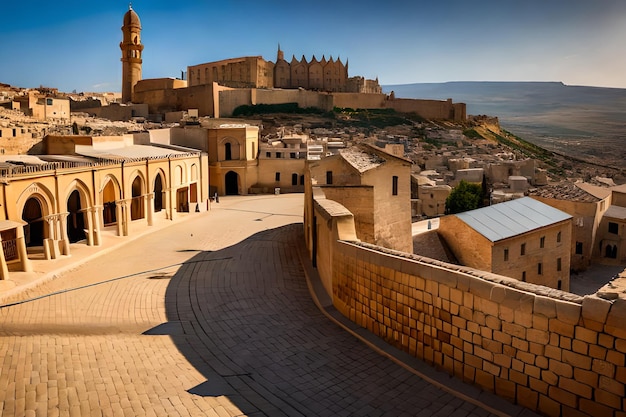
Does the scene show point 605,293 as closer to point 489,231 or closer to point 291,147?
point 489,231

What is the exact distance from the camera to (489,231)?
17953 mm

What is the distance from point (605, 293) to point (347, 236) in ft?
15.4

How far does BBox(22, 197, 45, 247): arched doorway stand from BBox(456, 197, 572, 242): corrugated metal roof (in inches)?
592

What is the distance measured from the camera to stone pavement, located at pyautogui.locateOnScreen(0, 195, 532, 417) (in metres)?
5.81

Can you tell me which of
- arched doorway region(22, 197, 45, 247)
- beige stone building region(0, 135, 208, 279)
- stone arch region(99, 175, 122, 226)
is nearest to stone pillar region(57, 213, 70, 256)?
beige stone building region(0, 135, 208, 279)

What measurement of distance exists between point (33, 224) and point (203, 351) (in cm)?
1294

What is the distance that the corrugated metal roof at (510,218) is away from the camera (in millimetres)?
18047

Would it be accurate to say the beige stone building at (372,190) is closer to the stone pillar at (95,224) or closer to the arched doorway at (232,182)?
the stone pillar at (95,224)

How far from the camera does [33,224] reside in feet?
58.5

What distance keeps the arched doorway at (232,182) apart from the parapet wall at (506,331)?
26.7 metres

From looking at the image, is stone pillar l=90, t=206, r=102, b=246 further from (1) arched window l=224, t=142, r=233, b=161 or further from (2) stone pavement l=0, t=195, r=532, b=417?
(1) arched window l=224, t=142, r=233, b=161

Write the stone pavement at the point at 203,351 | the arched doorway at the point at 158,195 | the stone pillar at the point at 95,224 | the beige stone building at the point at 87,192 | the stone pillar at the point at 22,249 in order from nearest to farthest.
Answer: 1. the stone pavement at the point at 203,351
2. the stone pillar at the point at 22,249
3. the beige stone building at the point at 87,192
4. the stone pillar at the point at 95,224
5. the arched doorway at the point at 158,195

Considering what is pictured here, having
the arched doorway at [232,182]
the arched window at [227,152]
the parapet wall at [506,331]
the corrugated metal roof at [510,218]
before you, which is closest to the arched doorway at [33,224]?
the parapet wall at [506,331]

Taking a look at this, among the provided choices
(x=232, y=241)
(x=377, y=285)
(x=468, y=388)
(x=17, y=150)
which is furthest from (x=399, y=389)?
(x=17, y=150)
